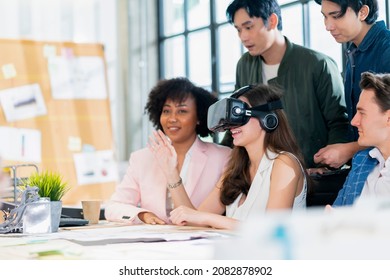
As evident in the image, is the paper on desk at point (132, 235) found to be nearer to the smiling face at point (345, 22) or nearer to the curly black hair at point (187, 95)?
the curly black hair at point (187, 95)

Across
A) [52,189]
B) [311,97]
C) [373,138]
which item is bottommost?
[52,189]

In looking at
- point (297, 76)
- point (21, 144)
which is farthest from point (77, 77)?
point (297, 76)

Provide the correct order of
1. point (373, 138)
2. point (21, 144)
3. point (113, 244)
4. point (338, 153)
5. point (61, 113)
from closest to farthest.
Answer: point (113, 244) → point (373, 138) → point (338, 153) → point (21, 144) → point (61, 113)

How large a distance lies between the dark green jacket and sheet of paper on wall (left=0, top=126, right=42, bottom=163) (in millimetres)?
3296

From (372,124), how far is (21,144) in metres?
4.13

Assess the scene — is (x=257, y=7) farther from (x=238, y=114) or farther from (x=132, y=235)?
(x=132, y=235)

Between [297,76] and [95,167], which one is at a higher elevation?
[297,76]

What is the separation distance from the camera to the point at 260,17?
294cm

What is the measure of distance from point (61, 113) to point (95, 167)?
1.94 feet

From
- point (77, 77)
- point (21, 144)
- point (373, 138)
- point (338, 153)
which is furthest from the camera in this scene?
point (77, 77)

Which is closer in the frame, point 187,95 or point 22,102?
point 187,95

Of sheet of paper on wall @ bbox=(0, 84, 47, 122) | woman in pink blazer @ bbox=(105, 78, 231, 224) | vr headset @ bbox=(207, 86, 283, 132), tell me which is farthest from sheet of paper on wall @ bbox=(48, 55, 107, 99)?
vr headset @ bbox=(207, 86, 283, 132)

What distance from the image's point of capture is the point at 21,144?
5.62 m

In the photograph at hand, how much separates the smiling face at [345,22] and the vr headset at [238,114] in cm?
40
